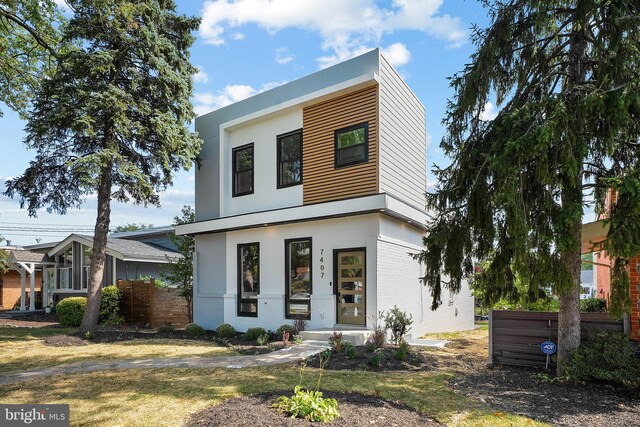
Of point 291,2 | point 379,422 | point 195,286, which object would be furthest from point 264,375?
point 195,286

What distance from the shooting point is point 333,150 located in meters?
12.5

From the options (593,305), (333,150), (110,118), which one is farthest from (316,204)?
(593,305)

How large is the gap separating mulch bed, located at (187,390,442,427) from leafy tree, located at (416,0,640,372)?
2.82 m

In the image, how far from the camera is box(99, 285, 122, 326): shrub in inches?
698

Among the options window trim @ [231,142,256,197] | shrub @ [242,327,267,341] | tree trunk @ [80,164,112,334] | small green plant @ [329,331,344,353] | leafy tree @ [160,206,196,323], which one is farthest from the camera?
leafy tree @ [160,206,196,323]

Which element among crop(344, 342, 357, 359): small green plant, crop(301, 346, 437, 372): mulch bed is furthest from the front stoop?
crop(344, 342, 357, 359): small green plant

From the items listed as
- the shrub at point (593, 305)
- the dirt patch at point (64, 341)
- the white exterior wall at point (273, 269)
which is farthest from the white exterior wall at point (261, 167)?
the shrub at point (593, 305)

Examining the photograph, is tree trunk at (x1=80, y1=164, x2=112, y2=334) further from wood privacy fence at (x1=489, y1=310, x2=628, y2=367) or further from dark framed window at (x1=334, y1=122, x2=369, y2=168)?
wood privacy fence at (x1=489, y1=310, x2=628, y2=367)

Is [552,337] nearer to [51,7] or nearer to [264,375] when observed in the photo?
[264,375]

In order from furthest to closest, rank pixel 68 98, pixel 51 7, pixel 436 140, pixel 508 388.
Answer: pixel 68 98
pixel 51 7
pixel 436 140
pixel 508 388

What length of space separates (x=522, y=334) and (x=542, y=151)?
156 inches

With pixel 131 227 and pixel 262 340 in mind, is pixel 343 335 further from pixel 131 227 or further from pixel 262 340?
pixel 131 227

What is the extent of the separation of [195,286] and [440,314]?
8631mm

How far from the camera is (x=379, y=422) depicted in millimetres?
4820
